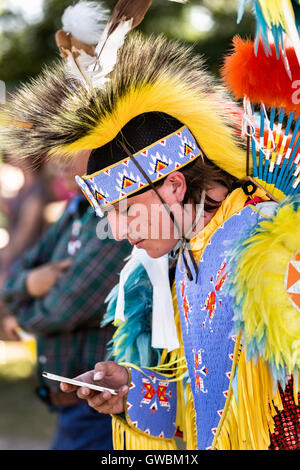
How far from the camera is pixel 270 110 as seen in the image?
1938mm

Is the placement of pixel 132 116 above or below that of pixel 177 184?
above

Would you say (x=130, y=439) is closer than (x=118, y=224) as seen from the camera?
No

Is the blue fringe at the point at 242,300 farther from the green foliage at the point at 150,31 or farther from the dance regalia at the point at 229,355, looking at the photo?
the green foliage at the point at 150,31

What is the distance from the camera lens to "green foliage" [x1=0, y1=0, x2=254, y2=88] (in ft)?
19.1

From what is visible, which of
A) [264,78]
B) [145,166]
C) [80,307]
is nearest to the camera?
[264,78]

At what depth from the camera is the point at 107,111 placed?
6.31 ft

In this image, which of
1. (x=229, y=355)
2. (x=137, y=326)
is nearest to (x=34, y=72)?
(x=137, y=326)

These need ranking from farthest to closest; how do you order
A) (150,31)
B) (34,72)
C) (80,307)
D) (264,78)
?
(34,72) → (150,31) → (80,307) → (264,78)

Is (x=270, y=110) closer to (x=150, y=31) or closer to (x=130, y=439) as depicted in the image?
(x=130, y=439)

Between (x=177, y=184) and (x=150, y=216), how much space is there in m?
0.13

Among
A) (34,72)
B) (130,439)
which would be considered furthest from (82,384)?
(34,72)

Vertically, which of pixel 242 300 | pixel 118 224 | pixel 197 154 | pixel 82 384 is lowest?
pixel 82 384

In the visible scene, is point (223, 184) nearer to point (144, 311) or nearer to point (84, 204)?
point (144, 311)

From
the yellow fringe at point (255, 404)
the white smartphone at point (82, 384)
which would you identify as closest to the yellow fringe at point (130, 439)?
the white smartphone at point (82, 384)
